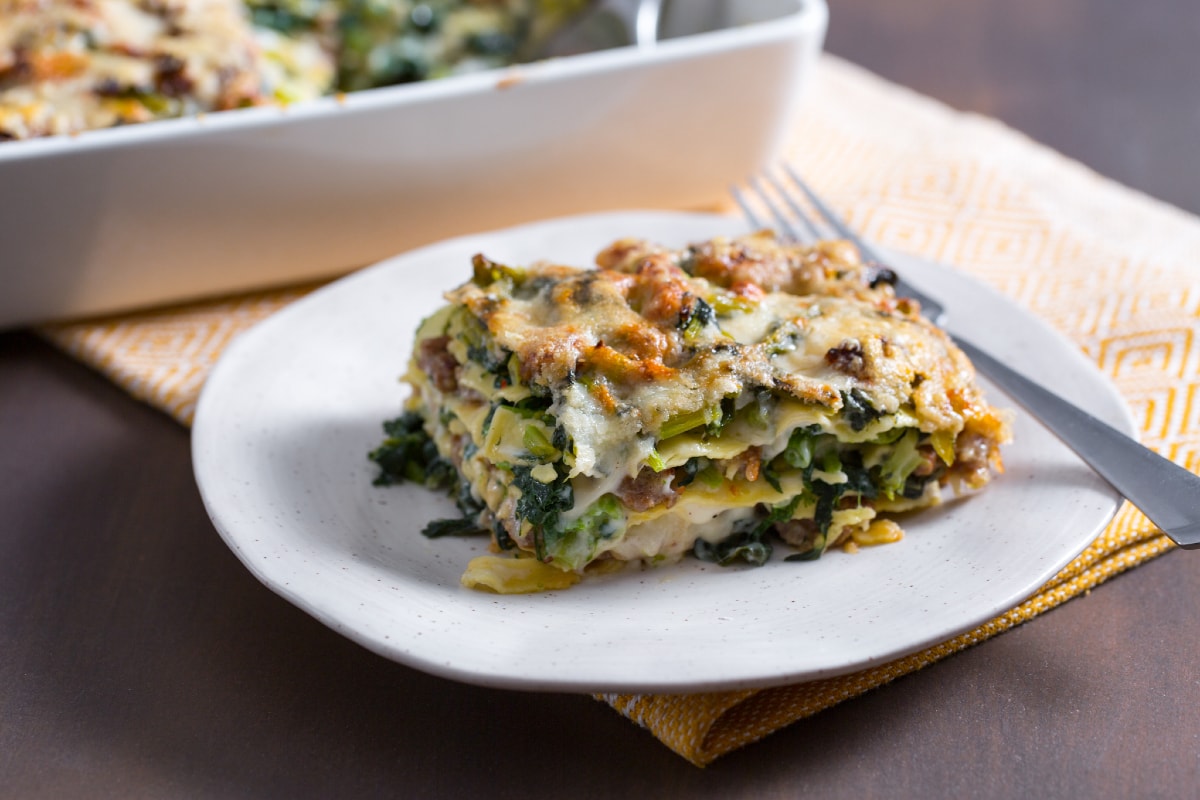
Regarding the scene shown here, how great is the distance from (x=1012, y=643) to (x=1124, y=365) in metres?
1.28

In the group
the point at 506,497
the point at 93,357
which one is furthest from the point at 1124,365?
the point at 93,357

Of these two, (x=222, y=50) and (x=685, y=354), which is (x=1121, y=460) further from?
(x=222, y=50)

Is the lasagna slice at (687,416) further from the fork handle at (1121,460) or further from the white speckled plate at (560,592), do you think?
the fork handle at (1121,460)

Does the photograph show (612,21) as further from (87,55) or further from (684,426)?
(684,426)

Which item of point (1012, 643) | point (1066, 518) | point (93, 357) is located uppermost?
point (1066, 518)

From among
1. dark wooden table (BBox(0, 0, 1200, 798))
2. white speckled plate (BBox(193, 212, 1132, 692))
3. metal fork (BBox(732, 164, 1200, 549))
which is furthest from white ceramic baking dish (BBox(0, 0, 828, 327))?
metal fork (BBox(732, 164, 1200, 549))

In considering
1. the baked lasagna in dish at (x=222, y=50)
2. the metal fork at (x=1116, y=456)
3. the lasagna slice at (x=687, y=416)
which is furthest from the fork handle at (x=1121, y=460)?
Answer: the baked lasagna in dish at (x=222, y=50)

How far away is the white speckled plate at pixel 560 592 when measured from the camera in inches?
87.8

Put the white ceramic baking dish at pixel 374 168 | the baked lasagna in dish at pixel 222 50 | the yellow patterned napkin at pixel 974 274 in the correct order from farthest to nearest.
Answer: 1. the baked lasagna in dish at pixel 222 50
2. the white ceramic baking dish at pixel 374 168
3. the yellow patterned napkin at pixel 974 274

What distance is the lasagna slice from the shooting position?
8.29 feet

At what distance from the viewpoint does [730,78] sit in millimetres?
4008

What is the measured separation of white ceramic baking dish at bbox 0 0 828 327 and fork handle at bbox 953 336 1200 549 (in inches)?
55.6

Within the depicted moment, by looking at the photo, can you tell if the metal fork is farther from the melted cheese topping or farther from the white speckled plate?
the melted cheese topping

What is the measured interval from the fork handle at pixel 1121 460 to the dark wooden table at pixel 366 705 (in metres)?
0.29
